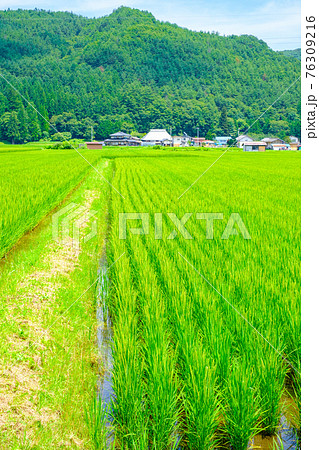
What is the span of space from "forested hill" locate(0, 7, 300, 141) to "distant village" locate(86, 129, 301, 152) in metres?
2.20

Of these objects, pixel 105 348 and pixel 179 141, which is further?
pixel 179 141

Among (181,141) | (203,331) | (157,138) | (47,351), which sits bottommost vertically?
(47,351)

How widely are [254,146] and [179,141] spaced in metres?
9.19

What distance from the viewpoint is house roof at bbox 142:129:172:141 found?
→ 31094 millimetres

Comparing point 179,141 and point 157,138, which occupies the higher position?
point 157,138

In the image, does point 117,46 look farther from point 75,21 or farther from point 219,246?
point 219,246

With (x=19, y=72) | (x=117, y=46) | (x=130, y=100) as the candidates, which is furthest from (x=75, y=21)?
(x=130, y=100)

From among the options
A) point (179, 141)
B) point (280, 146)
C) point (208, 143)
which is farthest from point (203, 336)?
point (280, 146)

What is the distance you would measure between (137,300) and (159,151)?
29879mm

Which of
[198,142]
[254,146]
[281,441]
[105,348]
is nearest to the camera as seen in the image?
[281,441]

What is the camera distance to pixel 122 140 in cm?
3152

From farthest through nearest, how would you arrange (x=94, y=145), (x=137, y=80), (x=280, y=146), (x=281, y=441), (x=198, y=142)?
(x=280, y=146)
(x=198, y=142)
(x=94, y=145)
(x=137, y=80)
(x=281, y=441)

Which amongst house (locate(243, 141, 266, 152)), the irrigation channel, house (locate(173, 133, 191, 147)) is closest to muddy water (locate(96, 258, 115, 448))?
the irrigation channel

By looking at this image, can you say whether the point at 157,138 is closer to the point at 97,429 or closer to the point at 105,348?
the point at 105,348
